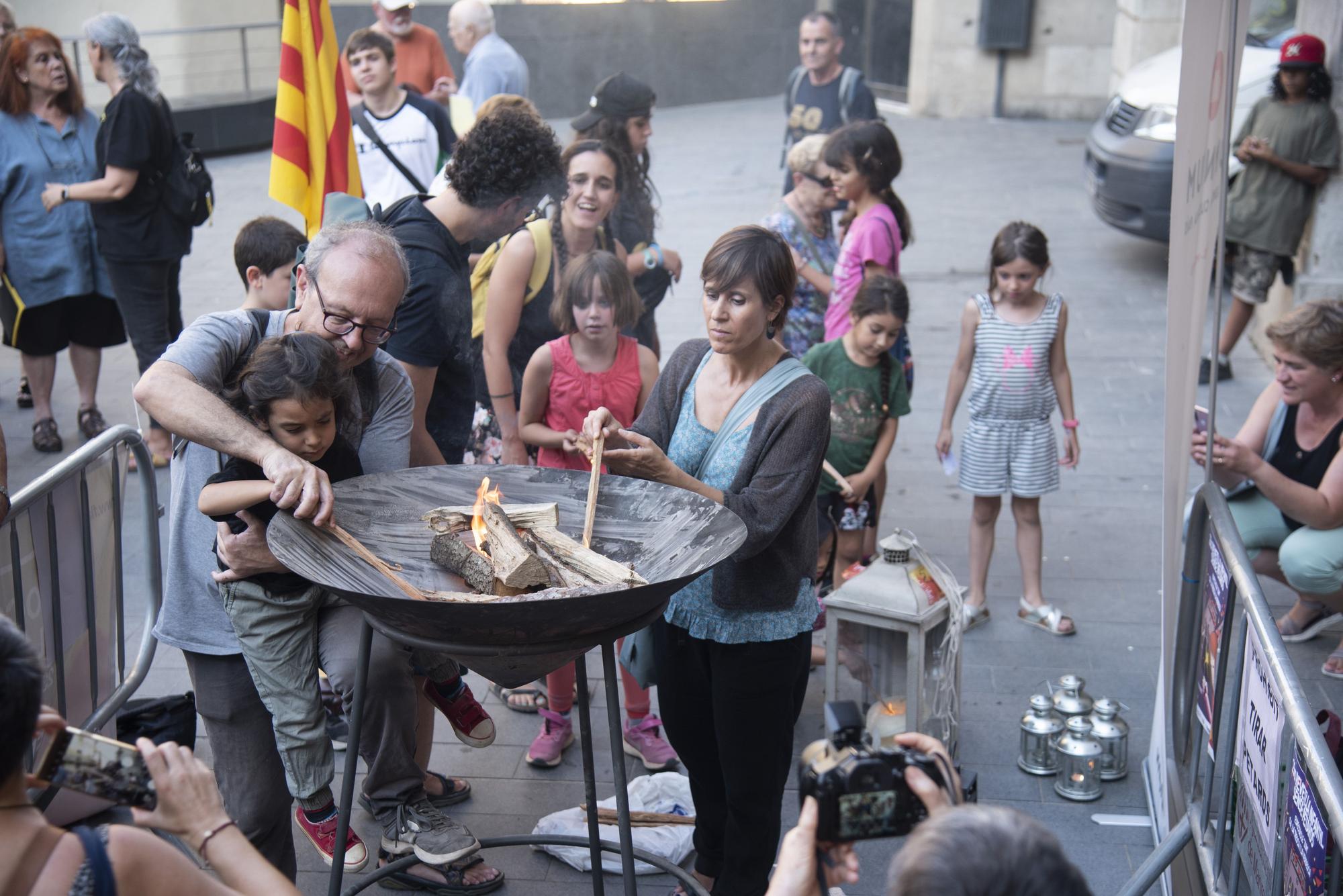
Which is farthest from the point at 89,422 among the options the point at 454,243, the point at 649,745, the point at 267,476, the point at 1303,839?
the point at 1303,839

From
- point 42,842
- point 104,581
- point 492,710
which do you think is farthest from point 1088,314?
point 42,842

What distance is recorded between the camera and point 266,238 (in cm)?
452

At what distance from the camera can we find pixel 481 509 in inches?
113

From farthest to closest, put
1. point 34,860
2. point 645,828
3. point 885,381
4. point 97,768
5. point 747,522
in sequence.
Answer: point 885,381
point 645,828
point 747,522
point 97,768
point 34,860

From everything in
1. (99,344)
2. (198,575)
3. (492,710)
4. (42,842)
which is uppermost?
(42,842)

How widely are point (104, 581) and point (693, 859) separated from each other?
6.34 feet

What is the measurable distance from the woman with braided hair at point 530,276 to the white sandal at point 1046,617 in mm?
2166

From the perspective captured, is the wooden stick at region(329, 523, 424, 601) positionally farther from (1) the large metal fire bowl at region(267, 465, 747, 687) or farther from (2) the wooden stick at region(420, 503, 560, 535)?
(2) the wooden stick at region(420, 503, 560, 535)

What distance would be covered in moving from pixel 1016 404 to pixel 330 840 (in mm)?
3076

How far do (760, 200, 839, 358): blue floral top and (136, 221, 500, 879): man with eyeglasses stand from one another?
2.72 m

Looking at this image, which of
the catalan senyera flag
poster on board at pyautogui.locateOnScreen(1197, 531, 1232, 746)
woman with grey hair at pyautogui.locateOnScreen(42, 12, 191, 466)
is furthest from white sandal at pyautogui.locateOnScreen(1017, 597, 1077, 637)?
woman with grey hair at pyautogui.locateOnScreen(42, 12, 191, 466)

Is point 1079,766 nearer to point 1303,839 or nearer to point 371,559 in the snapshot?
point 1303,839

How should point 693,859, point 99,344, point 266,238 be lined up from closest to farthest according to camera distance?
point 693,859, point 266,238, point 99,344

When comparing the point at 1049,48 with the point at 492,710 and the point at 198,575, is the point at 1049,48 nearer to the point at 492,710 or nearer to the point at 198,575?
the point at 492,710
